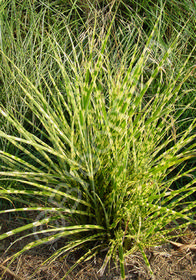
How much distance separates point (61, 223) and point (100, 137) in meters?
0.40

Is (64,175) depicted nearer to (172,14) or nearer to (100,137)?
(100,137)

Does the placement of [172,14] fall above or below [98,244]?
above

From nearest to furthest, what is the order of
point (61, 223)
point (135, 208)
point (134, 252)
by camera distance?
point (135, 208) → point (134, 252) → point (61, 223)

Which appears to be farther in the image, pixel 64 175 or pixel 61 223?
pixel 61 223

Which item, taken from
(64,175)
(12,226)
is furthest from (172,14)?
(12,226)

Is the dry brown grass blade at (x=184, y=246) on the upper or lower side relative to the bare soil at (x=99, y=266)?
upper

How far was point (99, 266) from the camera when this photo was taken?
1.08 m

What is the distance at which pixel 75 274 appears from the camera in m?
1.06

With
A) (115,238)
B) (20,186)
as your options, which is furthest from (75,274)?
(20,186)

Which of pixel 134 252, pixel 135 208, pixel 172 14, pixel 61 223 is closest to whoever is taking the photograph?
pixel 135 208

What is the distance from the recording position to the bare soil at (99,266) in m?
1.06

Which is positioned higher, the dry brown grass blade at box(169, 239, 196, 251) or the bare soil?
the dry brown grass blade at box(169, 239, 196, 251)

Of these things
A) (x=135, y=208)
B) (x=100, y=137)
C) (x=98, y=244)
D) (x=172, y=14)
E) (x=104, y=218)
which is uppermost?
(x=172, y=14)

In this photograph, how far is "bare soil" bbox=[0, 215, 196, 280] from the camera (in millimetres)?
1059
